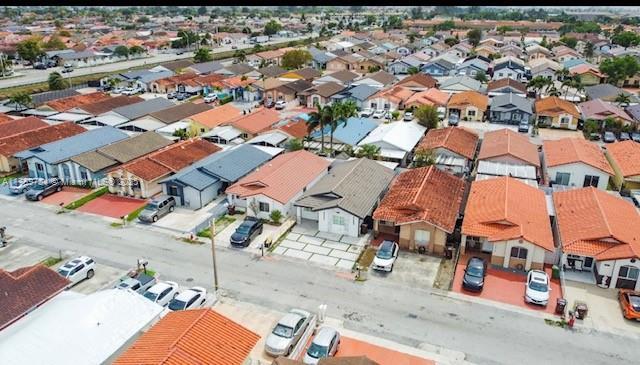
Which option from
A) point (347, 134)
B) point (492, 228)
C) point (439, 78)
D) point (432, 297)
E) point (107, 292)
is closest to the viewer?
point (107, 292)

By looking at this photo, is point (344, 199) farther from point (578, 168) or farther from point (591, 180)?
point (591, 180)

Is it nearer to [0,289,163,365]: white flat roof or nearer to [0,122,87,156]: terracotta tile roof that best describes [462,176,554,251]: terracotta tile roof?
[0,289,163,365]: white flat roof

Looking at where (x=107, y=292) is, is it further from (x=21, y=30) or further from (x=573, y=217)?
(x=21, y=30)

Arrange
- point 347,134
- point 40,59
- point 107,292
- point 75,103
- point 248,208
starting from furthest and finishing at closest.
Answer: point 40,59, point 75,103, point 347,134, point 248,208, point 107,292

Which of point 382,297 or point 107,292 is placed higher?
point 107,292

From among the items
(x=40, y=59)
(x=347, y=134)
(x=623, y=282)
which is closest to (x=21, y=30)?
(x=40, y=59)

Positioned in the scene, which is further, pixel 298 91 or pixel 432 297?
pixel 298 91

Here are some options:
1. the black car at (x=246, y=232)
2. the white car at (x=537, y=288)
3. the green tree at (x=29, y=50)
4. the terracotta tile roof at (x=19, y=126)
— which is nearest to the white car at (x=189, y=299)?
the black car at (x=246, y=232)
